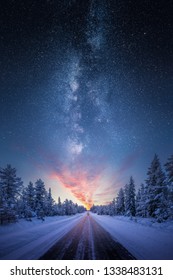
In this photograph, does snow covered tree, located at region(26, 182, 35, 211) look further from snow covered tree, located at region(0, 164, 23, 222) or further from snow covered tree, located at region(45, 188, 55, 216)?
snow covered tree, located at region(45, 188, 55, 216)

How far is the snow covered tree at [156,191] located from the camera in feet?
73.1

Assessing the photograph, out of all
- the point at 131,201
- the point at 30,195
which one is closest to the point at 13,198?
the point at 30,195

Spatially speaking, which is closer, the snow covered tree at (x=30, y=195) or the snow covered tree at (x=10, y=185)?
the snow covered tree at (x=10, y=185)

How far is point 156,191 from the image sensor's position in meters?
25.7

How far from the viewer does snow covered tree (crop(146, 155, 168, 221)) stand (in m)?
→ 22.3

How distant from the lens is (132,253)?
6.95 m

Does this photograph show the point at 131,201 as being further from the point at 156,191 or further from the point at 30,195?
the point at 30,195

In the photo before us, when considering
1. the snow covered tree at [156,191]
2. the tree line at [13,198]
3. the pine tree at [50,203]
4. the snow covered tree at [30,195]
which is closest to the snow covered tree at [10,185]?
the tree line at [13,198]


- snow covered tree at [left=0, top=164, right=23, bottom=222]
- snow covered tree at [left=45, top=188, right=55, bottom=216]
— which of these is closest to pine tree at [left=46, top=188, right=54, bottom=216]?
snow covered tree at [left=45, top=188, right=55, bottom=216]

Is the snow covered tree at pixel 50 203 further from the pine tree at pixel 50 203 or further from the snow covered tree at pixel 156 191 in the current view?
the snow covered tree at pixel 156 191
